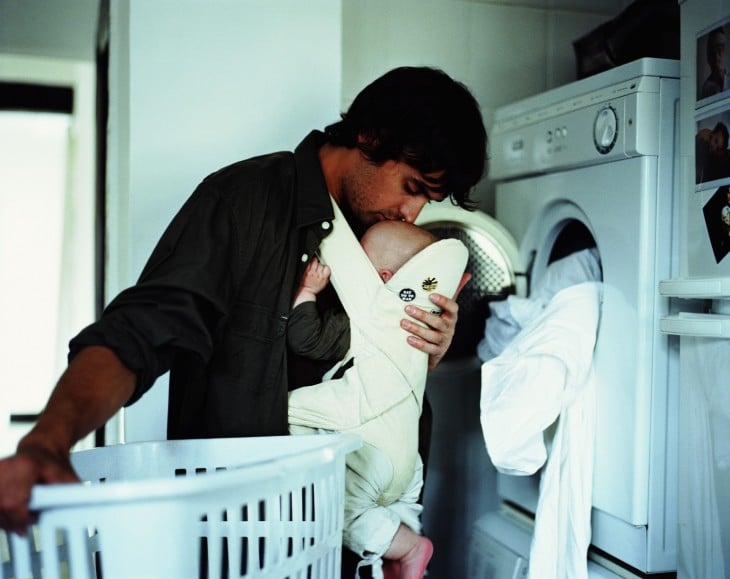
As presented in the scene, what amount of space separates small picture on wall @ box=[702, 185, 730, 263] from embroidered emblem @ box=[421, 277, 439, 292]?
0.49 meters

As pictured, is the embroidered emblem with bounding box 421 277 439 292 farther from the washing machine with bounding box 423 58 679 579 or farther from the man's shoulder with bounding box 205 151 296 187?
the washing machine with bounding box 423 58 679 579

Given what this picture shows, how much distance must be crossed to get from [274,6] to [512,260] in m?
0.83

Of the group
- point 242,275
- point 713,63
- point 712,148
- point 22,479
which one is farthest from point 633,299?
point 22,479

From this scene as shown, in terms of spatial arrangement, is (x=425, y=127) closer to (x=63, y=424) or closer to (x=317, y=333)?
(x=317, y=333)

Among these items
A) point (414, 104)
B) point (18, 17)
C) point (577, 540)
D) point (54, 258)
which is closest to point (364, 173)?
point (414, 104)

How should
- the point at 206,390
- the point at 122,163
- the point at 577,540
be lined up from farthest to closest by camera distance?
the point at 122,163, the point at 577,540, the point at 206,390

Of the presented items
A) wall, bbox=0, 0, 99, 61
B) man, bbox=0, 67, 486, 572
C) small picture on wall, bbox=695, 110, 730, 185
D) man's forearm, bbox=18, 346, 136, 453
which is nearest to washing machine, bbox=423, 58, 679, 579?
small picture on wall, bbox=695, 110, 730, 185

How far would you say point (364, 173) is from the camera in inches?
53.2

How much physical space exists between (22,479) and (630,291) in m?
1.21

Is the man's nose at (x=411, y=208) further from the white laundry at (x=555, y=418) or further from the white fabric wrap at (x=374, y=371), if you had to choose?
the white laundry at (x=555, y=418)

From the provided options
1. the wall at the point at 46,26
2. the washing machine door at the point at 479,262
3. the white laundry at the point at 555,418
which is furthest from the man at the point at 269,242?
the wall at the point at 46,26

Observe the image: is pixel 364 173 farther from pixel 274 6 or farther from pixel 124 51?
pixel 124 51

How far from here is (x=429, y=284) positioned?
4.50 feet

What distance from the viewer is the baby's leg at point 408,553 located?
1.34 meters
